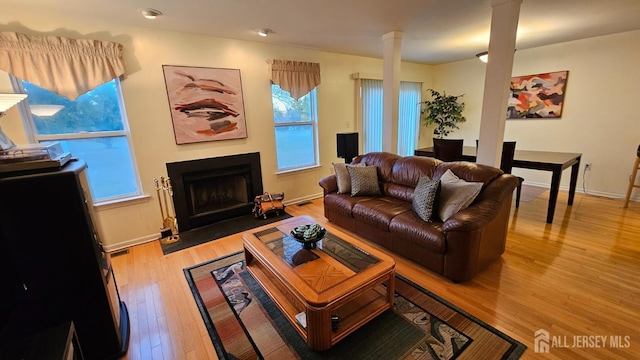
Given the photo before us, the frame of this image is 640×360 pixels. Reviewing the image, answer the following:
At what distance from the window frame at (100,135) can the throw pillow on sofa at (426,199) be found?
10.1ft

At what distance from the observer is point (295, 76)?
12.9 ft

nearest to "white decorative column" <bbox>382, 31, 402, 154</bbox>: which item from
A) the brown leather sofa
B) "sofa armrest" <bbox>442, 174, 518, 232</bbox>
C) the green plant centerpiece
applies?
the brown leather sofa

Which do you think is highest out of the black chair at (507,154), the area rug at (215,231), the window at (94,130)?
the window at (94,130)

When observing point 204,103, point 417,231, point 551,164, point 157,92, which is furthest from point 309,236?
point 551,164

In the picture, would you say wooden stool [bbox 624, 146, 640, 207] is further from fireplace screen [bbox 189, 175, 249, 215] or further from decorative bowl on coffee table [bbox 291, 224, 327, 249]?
fireplace screen [bbox 189, 175, 249, 215]

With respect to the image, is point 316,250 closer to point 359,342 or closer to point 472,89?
point 359,342

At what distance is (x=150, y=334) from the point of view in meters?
1.82

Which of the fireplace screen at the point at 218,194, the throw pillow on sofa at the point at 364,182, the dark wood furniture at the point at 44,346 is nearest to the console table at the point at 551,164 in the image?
the throw pillow on sofa at the point at 364,182

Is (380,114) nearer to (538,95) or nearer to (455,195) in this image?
(538,95)

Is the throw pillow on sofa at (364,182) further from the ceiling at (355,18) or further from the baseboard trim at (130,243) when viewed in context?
the baseboard trim at (130,243)

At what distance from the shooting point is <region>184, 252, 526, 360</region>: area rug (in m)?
1.58

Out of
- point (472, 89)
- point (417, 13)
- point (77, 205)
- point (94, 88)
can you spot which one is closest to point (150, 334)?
point (77, 205)

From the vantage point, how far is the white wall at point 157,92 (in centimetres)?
254

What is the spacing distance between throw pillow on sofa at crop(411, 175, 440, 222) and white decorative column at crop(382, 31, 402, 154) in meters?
1.35
